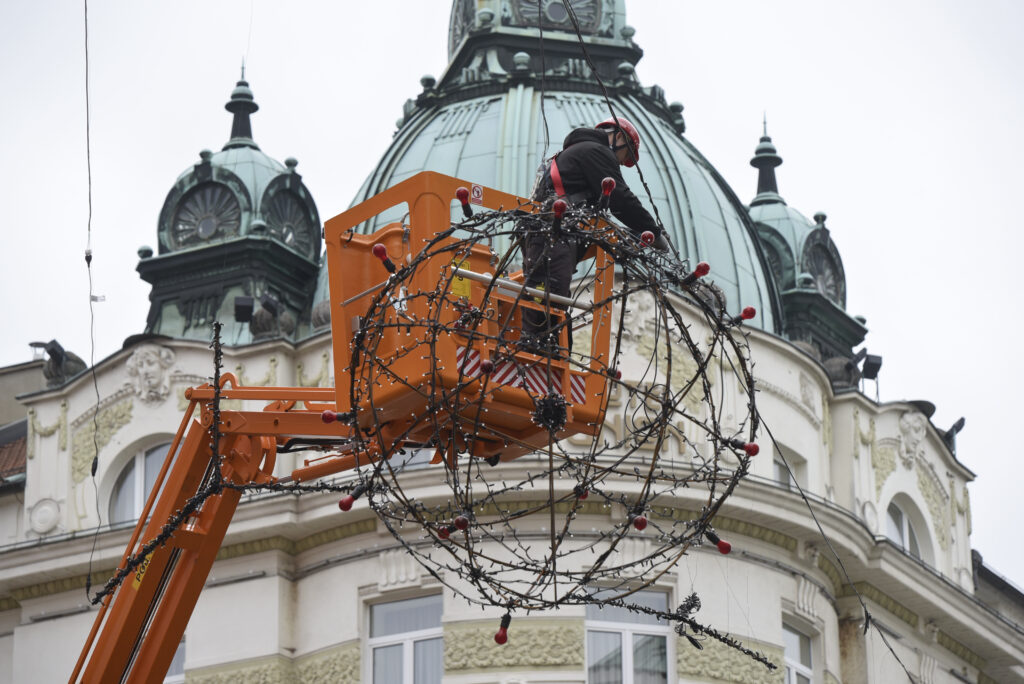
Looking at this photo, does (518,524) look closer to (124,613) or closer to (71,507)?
(71,507)

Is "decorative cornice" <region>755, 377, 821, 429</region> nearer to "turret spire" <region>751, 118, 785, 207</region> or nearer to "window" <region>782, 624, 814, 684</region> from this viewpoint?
"window" <region>782, 624, 814, 684</region>

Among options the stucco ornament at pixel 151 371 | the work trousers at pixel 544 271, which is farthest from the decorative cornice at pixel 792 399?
the work trousers at pixel 544 271

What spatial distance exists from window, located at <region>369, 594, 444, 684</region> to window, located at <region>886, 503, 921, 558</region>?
24.8 ft

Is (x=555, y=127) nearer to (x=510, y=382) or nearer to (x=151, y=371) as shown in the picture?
(x=151, y=371)

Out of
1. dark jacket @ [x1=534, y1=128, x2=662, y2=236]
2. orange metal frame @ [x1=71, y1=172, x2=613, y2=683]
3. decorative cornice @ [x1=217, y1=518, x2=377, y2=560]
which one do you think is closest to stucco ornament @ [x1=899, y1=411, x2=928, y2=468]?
decorative cornice @ [x1=217, y1=518, x2=377, y2=560]

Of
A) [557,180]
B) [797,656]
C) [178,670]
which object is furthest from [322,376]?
[557,180]

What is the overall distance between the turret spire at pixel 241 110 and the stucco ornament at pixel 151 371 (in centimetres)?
527

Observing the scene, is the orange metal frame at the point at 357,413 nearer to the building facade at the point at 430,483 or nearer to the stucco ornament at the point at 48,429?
the building facade at the point at 430,483

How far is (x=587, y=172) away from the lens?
1473cm

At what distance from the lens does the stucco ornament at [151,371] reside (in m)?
30.4

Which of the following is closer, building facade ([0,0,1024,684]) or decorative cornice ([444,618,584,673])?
decorative cornice ([444,618,584,673])

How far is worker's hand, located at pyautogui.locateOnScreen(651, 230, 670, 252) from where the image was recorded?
1380 centimetres

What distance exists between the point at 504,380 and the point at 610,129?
1.85 m

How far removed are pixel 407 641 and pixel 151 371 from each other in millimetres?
5463
